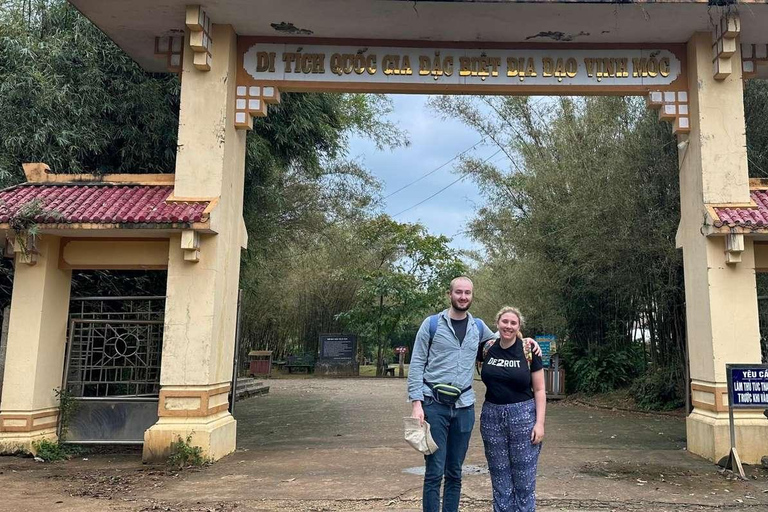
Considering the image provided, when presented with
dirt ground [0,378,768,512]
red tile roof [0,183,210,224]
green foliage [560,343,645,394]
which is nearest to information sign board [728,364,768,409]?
dirt ground [0,378,768,512]

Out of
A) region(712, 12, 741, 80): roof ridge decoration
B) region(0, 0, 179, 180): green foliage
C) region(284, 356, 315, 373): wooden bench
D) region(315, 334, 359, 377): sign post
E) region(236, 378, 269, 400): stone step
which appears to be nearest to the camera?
region(712, 12, 741, 80): roof ridge decoration

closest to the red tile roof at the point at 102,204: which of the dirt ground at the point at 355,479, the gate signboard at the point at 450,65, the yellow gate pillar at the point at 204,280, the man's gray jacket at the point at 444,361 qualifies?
the yellow gate pillar at the point at 204,280

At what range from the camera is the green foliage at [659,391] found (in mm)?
11734

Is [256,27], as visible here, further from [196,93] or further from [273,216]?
[273,216]

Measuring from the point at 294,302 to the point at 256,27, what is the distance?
65.3 ft

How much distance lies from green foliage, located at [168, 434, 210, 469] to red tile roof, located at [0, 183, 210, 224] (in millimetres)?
2434

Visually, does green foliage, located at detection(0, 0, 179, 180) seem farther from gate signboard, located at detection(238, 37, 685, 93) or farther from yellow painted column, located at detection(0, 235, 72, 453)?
gate signboard, located at detection(238, 37, 685, 93)

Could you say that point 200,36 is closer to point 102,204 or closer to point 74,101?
point 102,204

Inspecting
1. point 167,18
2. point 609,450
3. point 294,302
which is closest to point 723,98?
point 609,450

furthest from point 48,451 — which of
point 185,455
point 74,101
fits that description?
point 74,101

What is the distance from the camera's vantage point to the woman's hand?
12.9ft

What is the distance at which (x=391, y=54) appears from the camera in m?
7.71

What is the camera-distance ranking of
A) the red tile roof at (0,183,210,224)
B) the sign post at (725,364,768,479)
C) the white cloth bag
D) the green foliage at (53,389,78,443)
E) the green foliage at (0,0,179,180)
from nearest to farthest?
1. the white cloth bag
2. the sign post at (725,364,768,479)
3. the red tile roof at (0,183,210,224)
4. the green foliage at (53,389,78,443)
5. the green foliage at (0,0,179,180)

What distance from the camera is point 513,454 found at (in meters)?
4.02
